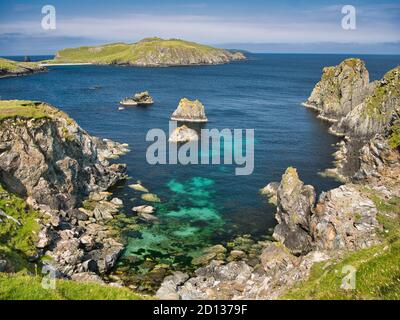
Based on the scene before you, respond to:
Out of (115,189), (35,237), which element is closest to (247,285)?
(35,237)

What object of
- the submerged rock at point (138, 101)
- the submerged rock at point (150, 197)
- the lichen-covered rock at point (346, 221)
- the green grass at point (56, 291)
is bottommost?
the submerged rock at point (150, 197)

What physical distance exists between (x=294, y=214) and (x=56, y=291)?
160 ft

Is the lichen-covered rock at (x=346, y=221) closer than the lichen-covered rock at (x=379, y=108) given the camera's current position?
Yes

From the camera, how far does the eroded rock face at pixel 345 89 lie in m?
159

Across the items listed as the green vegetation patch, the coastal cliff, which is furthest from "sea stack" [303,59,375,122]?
the coastal cliff

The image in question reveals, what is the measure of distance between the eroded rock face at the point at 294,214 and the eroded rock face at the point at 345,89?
106 meters

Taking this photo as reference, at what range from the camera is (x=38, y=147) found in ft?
222

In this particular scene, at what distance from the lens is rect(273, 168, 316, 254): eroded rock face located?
193 feet

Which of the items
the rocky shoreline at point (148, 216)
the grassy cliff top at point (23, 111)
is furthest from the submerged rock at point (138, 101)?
the grassy cliff top at point (23, 111)

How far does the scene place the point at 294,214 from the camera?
61875 mm

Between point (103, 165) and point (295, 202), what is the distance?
43.7 m

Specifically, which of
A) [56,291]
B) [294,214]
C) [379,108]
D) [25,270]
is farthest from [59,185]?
[379,108]

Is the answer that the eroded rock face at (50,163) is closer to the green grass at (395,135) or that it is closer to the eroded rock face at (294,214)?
the eroded rock face at (294,214)

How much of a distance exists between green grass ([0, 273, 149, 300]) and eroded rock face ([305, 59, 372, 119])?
15567 centimetres
